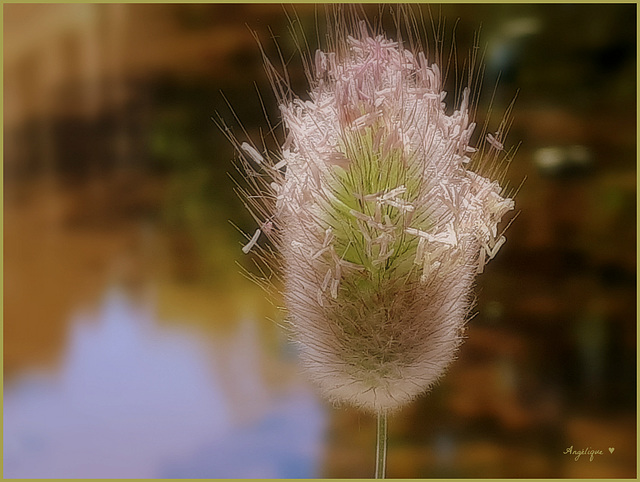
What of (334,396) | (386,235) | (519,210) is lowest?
(334,396)

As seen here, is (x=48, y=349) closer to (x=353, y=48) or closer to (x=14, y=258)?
(x=14, y=258)

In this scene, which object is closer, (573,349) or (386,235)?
(386,235)

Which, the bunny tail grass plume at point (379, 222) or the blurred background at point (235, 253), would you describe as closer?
the bunny tail grass plume at point (379, 222)

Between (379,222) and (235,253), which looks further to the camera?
(235,253)

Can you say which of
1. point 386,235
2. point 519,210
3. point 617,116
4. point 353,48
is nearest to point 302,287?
point 386,235
